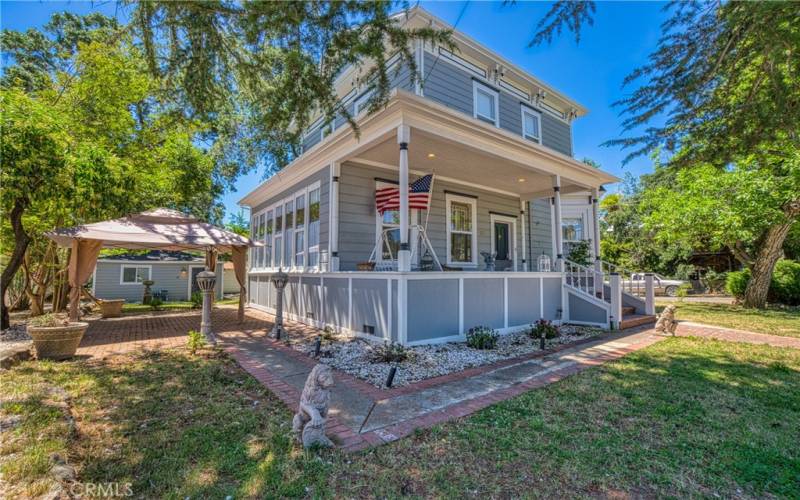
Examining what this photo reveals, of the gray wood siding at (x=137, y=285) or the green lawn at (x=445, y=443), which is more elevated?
the gray wood siding at (x=137, y=285)

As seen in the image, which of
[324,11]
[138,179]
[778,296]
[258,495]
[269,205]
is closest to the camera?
[258,495]

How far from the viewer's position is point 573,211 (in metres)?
12.1

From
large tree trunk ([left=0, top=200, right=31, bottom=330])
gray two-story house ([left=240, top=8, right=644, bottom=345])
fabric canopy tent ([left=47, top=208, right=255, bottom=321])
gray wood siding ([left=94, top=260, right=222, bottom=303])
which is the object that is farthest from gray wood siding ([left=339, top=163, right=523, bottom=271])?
gray wood siding ([left=94, top=260, right=222, bottom=303])

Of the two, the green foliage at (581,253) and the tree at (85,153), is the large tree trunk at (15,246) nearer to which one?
the tree at (85,153)

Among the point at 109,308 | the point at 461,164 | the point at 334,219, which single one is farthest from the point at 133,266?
the point at 461,164

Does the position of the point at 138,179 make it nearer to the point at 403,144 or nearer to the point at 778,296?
the point at 403,144

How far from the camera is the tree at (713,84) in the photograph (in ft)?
11.1

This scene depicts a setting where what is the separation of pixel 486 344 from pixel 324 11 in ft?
17.3

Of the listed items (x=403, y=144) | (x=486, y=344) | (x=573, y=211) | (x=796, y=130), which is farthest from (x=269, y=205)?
(x=796, y=130)

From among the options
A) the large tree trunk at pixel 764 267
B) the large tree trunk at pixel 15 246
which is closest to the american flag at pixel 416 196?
the large tree trunk at pixel 15 246

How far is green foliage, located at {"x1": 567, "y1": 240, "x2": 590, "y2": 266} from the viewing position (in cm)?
1133

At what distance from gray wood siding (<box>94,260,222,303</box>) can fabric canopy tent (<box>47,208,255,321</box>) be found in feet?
38.3

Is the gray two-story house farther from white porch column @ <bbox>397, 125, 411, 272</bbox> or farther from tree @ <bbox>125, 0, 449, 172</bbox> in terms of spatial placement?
tree @ <bbox>125, 0, 449, 172</bbox>

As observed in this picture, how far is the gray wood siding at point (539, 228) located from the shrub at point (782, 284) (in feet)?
27.9
